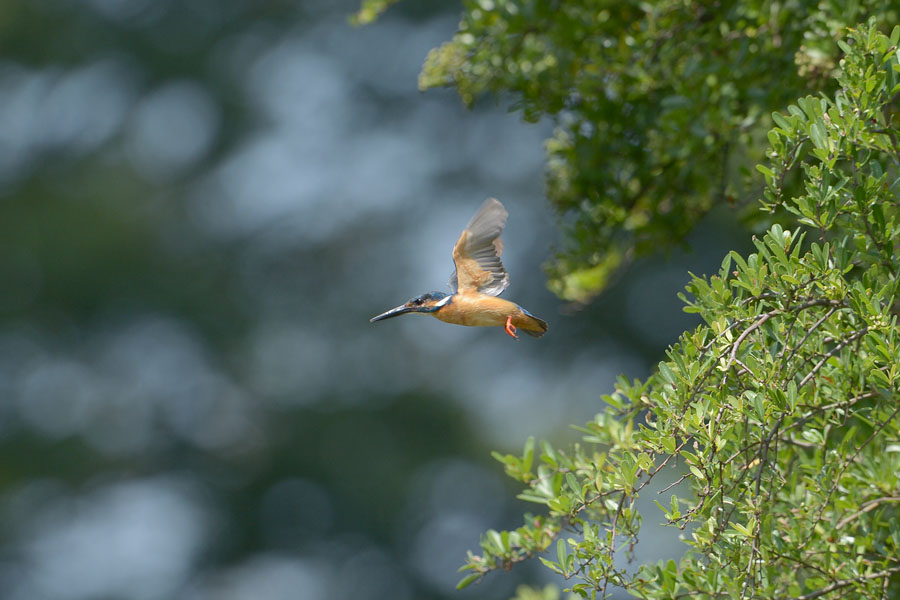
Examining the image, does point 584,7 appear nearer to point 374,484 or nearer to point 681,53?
point 681,53

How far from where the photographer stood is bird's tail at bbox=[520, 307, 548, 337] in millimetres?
1705

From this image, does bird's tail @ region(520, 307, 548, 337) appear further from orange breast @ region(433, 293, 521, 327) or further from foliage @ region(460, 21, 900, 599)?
foliage @ region(460, 21, 900, 599)

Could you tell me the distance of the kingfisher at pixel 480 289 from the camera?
168cm

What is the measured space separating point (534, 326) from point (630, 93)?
1.77 metres

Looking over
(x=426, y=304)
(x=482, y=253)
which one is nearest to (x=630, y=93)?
(x=482, y=253)

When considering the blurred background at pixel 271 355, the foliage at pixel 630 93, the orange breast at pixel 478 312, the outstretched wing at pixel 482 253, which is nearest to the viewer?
the orange breast at pixel 478 312

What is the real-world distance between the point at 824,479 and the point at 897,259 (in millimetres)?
442

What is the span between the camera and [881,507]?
2100mm

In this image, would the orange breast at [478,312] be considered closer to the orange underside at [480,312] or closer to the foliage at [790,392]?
the orange underside at [480,312]

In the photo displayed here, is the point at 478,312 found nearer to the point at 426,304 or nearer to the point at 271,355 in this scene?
the point at 426,304

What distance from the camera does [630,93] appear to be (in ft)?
10.8

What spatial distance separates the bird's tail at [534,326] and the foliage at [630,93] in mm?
1443

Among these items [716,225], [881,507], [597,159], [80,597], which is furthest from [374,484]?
[881,507]

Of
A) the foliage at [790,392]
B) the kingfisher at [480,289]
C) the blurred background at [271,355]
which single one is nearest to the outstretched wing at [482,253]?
the kingfisher at [480,289]
